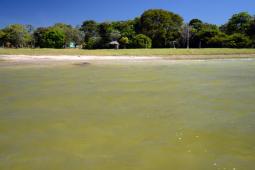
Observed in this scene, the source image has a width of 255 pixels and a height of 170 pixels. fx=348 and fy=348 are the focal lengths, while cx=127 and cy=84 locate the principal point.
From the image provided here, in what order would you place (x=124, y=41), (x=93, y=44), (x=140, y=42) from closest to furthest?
1. (x=140, y=42)
2. (x=124, y=41)
3. (x=93, y=44)

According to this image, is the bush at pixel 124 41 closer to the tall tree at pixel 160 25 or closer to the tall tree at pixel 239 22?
the tall tree at pixel 160 25

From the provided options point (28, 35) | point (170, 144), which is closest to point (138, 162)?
point (170, 144)

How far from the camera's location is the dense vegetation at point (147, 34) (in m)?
61.0

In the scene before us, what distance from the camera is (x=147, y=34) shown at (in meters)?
68.8

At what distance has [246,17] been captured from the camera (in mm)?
73312

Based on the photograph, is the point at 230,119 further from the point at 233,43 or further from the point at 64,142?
the point at 233,43

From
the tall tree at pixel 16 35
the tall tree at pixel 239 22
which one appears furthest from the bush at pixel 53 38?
the tall tree at pixel 239 22

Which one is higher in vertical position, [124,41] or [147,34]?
[147,34]

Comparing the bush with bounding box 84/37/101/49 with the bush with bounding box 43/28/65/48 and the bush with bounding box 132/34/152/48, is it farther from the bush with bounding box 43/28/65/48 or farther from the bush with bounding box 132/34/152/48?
the bush with bounding box 132/34/152/48

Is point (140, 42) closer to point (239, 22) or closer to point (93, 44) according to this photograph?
point (93, 44)

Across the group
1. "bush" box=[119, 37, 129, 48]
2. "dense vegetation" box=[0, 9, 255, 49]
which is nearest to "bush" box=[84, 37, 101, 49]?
"dense vegetation" box=[0, 9, 255, 49]

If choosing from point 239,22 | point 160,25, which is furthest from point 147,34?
point 239,22

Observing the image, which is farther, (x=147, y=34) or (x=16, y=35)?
(x=16, y=35)

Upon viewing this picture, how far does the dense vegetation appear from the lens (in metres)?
61.0
